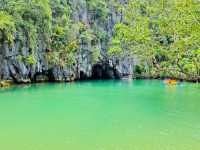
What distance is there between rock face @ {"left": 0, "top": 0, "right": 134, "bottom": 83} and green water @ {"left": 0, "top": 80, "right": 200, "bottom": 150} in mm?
14243

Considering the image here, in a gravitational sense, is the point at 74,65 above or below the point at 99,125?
above

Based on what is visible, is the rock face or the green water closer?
the green water

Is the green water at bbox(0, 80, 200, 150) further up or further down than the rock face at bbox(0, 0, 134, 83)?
further down

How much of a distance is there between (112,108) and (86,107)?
1625 millimetres

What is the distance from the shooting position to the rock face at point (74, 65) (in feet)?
126

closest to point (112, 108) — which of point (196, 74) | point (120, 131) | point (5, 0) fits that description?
point (120, 131)

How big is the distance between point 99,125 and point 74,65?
3189 cm

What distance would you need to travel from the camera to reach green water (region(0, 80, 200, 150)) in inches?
496

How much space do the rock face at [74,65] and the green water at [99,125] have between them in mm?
14243

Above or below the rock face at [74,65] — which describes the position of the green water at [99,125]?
below

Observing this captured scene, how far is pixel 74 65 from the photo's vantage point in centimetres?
4759

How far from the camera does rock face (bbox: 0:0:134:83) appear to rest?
38.4 meters

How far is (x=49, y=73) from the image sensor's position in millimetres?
45312

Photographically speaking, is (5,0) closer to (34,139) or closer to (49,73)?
(49,73)
